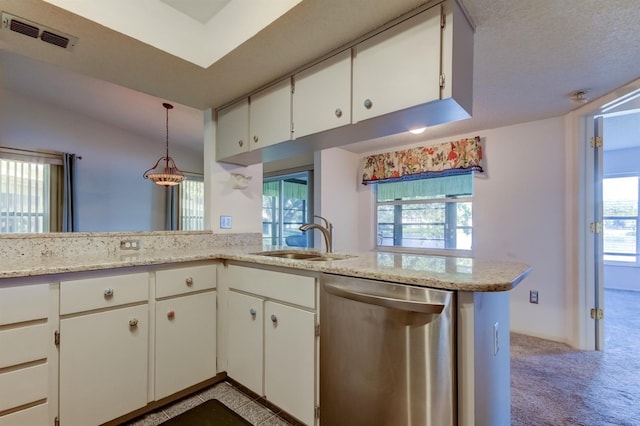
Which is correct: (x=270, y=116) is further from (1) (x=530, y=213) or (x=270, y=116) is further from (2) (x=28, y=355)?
(1) (x=530, y=213)

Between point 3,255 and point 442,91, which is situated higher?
point 442,91

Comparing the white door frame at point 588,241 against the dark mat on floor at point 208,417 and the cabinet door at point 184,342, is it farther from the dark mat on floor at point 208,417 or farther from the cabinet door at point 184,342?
the cabinet door at point 184,342

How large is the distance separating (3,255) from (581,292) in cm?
432

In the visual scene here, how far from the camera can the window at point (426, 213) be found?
11.6 feet

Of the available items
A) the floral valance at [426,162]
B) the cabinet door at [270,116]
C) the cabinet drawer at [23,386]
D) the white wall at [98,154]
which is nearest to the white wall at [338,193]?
the floral valance at [426,162]

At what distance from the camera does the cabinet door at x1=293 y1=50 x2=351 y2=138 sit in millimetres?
1619

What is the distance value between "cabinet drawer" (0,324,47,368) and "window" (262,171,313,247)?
3.86 metres

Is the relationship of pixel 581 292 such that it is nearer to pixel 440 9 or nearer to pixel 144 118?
pixel 440 9

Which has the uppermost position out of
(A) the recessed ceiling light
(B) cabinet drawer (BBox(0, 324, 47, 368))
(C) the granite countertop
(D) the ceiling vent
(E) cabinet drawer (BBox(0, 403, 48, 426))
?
(A) the recessed ceiling light

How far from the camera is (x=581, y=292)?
105 inches

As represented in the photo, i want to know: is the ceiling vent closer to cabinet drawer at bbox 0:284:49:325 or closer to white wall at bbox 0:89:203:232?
cabinet drawer at bbox 0:284:49:325

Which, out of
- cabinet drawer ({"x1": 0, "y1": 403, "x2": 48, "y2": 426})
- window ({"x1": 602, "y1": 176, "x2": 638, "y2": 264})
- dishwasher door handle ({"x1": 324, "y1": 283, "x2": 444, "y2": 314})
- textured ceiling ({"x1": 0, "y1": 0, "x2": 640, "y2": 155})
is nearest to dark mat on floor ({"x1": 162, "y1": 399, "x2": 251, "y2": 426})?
cabinet drawer ({"x1": 0, "y1": 403, "x2": 48, "y2": 426})

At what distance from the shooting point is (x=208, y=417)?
64.8 inches

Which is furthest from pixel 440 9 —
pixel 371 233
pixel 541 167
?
pixel 371 233
